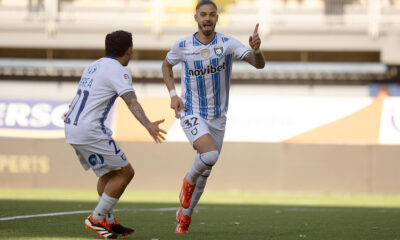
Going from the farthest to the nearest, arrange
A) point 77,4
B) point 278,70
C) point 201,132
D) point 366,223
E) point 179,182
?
point 77,4 → point 278,70 → point 179,182 → point 366,223 → point 201,132

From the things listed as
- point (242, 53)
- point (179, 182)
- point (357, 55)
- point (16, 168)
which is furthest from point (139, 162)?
point (357, 55)

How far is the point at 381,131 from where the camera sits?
17.1 m

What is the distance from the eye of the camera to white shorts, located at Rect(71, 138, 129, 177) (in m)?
7.28

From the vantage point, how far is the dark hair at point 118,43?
24.4 ft

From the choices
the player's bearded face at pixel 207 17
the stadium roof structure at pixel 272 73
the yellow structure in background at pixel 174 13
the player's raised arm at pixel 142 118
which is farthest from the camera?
the yellow structure in background at pixel 174 13

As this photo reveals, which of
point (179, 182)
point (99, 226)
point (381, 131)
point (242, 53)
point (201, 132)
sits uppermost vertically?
point (242, 53)

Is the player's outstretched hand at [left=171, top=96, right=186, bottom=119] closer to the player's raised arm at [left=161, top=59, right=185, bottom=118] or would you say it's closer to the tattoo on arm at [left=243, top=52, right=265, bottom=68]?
the player's raised arm at [left=161, top=59, right=185, bottom=118]

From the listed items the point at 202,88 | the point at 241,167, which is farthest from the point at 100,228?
the point at 241,167

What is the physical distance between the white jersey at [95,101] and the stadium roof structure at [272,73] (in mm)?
17658

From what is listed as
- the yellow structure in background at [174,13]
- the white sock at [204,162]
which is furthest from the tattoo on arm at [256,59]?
the yellow structure in background at [174,13]

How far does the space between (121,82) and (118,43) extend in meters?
0.47

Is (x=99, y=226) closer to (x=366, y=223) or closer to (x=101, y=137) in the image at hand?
(x=101, y=137)

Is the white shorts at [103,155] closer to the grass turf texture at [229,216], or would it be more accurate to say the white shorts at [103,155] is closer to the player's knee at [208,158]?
the grass turf texture at [229,216]

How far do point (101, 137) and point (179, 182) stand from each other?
965 cm
